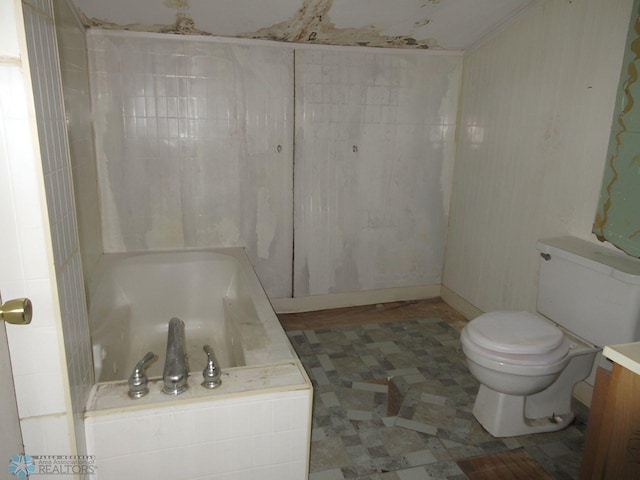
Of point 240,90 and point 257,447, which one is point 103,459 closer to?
point 257,447

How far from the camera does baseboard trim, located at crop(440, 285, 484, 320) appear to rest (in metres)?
3.02

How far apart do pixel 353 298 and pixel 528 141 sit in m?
1.55

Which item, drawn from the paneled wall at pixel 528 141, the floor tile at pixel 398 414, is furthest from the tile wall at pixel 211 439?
the paneled wall at pixel 528 141

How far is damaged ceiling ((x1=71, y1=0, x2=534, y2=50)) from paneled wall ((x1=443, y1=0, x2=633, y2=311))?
27 centimetres

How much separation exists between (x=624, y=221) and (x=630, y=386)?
1153mm

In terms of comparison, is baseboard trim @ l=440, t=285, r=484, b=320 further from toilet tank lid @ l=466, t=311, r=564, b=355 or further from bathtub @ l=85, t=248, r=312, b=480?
bathtub @ l=85, t=248, r=312, b=480

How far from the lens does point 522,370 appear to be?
1756 millimetres

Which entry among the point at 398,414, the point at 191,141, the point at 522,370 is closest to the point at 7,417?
the point at 398,414

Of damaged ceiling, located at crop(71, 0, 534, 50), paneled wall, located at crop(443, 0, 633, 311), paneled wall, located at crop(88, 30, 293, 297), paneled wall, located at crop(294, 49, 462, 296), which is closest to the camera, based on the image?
paneled wall, located at crop(443, 0, 633, 311)

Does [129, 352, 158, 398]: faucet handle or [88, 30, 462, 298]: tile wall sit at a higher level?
[88, 30, 462, 298]: tile wall

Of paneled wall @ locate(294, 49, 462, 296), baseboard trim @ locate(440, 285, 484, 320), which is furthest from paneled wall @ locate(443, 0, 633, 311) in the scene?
paneled wall @ locate(294, 49, 462, 296)

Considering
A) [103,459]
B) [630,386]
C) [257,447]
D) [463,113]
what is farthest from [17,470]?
[463,113]

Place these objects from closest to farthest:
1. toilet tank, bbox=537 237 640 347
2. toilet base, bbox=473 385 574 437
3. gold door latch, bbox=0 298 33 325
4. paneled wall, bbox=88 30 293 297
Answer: gold door latch, bbox=0 298 33 325 < toilet tank, bbox=537 237 640 347 < toilet base, bbox=473 385 574 437 < paneled wall, bbox=88 30 293 297

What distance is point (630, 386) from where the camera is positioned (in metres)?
1.02
